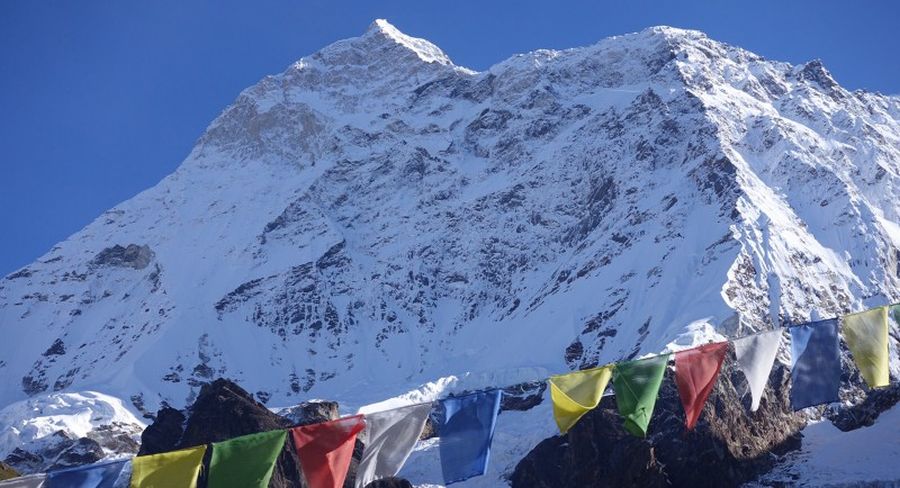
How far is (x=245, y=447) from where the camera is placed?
29.7 m

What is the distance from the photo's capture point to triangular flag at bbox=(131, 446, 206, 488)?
28.6 m

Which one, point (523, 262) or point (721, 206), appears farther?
point (523, 262)

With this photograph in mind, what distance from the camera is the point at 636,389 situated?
33312 millimetres

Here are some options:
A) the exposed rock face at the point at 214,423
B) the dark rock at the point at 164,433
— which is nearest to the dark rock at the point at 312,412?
the exposed rock face at the point at 214,423

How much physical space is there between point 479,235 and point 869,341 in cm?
10115

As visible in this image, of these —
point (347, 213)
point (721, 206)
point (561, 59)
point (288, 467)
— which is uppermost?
point (561, 59)

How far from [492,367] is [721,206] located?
2365cm

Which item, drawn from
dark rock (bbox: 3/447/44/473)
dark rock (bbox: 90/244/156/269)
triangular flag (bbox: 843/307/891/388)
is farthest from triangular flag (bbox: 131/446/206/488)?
dark rock (bbox: 90/244/156/269)

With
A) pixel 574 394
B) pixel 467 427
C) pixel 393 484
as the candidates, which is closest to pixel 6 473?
pixel 393 484

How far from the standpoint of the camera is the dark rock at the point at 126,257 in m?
146

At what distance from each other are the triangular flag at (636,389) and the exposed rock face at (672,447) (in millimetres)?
27531

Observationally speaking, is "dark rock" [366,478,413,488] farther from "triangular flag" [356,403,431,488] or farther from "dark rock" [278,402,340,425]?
"triangular flag" [356,403,431,488]

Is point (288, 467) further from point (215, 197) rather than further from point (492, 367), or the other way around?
point (215, 197)

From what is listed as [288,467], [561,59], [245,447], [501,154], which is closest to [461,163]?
[501,154]
